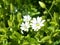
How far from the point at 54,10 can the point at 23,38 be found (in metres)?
0.40

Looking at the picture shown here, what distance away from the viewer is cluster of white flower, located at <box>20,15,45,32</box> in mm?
1753

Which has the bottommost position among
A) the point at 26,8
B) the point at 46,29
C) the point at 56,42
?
the point at 56,42

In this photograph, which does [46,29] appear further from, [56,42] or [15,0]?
[15,0]

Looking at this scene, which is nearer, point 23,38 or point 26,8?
point 23,38

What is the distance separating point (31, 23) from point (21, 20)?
0.09 metres

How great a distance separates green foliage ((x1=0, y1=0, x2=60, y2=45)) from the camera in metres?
1.75

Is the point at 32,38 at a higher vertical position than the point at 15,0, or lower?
lower

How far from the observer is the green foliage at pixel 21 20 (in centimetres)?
175

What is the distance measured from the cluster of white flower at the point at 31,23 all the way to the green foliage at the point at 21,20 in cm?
3

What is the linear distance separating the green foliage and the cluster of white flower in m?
0.03

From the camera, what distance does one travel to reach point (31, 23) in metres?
1.79

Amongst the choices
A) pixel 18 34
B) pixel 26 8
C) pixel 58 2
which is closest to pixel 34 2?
pixel 26 8

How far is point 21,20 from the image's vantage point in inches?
70.3

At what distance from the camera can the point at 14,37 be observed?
1.73 metres
